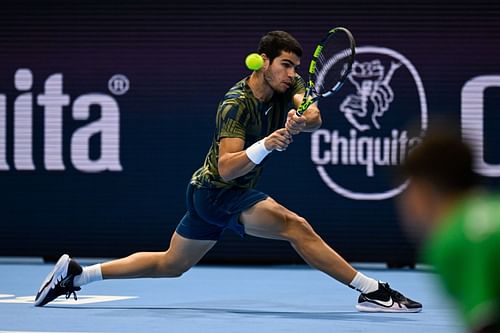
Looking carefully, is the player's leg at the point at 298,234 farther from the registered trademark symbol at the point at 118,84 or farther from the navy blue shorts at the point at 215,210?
the registered trademark symbol at the point at 118,84

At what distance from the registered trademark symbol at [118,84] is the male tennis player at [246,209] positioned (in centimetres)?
429

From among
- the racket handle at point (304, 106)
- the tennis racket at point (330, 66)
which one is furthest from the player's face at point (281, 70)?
the racket handle at point (304, 106)

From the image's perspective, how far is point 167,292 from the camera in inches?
335

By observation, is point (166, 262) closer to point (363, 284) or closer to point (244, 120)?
point (244, 120)

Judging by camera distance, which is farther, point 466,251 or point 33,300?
point 33,300

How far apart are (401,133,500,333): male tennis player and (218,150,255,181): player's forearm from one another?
13.4 feet

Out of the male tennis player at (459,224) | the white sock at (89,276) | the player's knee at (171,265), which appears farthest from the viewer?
the white sock at (89,276)

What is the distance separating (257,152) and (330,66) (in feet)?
3.26

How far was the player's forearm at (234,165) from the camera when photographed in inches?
258

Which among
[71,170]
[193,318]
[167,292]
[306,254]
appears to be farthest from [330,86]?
[71,170]

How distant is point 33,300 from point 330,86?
8.32ft

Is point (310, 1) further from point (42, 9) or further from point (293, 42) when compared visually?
point (293, 42)

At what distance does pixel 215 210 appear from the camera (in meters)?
6.95

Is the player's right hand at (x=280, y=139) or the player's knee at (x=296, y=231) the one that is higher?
the player's right hand at (x=280, y=139)
